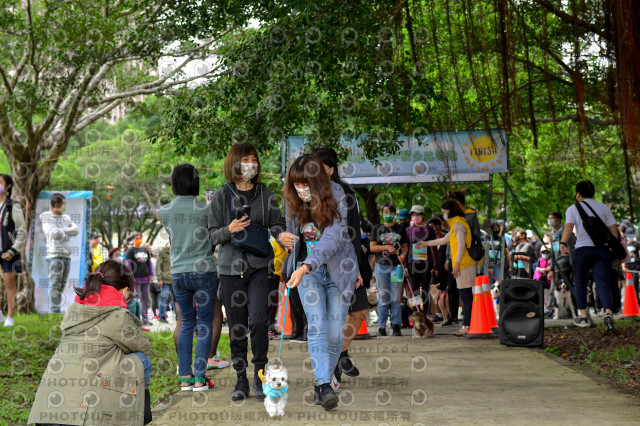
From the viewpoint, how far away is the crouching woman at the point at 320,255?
604 centimetres

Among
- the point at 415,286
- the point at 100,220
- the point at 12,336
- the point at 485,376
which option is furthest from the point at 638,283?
the point at 100,220

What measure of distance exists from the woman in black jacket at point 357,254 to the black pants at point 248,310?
2.50ft

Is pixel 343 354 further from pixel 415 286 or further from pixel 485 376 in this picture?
pixel 415 286

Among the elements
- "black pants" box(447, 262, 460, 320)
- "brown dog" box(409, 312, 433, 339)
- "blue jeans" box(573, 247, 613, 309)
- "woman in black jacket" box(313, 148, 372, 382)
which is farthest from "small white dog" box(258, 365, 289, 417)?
"black pants" box(447, 262, 460, 320)

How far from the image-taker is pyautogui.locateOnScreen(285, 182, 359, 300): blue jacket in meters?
5.99

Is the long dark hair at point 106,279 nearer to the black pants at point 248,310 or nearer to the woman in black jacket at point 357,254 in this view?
the black pants at point 248,310

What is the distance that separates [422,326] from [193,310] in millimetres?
5271

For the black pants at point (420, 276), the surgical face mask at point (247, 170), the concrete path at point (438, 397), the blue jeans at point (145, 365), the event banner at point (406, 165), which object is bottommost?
the concrete path at point (438, 397)

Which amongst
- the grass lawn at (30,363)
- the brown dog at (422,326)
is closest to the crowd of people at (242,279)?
the grass lawn at (30,363)

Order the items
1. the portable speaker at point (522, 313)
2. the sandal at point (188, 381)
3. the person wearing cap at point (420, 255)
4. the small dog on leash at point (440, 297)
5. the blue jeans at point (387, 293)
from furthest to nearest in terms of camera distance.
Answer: the small dog on leash at point (440, 297)
the person wearing cap at point (420, 255)
the blue jeans at point (387, 293)
the portable speaker at point (522, 313)
the sandal at point (188, 381)

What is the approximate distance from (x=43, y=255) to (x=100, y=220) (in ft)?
123

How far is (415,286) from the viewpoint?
13898 millimetres

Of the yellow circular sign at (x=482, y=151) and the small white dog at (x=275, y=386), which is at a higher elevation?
the yellow circular sign at (x=482, y=151)

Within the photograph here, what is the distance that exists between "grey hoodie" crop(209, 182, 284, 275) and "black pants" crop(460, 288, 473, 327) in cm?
567
